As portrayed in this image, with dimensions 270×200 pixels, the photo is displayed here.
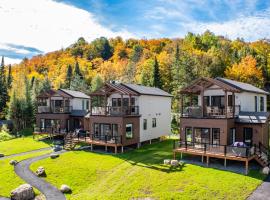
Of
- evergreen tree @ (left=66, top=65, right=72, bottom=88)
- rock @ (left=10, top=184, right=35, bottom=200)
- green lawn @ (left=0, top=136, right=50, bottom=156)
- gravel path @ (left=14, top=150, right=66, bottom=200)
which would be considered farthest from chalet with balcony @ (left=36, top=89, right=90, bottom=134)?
evergreen tree @ (left=66, top=65, right=72, bottom=88)

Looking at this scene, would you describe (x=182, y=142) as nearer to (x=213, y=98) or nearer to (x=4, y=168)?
(x=213, y=98)

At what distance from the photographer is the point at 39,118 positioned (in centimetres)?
4344

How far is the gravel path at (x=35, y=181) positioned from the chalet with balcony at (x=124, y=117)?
7.66 meters

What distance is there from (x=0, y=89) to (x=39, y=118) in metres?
29.1

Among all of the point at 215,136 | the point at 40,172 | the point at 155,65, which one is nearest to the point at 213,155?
the point at 215,136

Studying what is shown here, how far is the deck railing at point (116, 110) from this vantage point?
1244 inches

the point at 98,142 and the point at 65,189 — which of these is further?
the point at 98,142

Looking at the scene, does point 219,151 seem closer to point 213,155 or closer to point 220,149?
point 220,149

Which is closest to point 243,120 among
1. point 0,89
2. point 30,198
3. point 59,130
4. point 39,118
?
point 30,198

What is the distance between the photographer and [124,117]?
30.9 m

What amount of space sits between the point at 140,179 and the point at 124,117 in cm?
1031

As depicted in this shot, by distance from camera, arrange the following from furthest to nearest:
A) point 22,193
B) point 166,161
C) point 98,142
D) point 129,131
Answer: point 129,131, point 98,142, point 166,161, point 22,193

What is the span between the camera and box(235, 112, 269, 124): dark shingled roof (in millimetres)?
25445

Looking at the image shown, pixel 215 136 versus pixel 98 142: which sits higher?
pixel 215 136
